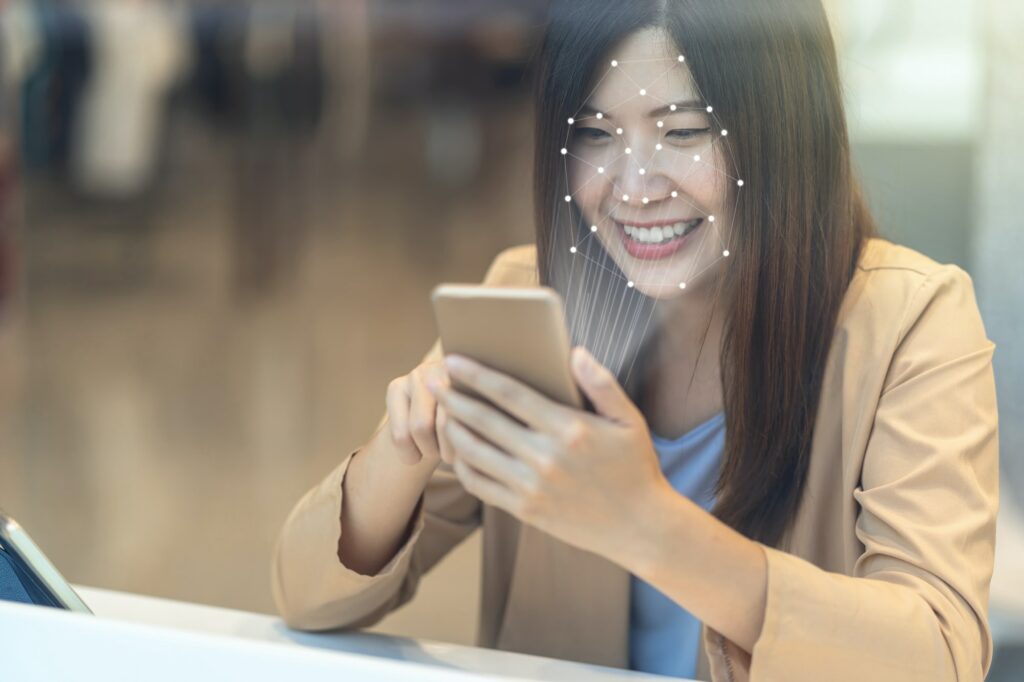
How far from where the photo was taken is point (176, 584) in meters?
1.44

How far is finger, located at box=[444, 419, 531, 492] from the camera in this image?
1.63 ft

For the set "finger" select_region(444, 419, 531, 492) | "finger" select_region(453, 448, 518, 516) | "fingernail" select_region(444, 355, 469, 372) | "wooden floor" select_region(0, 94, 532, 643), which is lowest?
"wooden floor" select_region(0, 94, 532, 643)

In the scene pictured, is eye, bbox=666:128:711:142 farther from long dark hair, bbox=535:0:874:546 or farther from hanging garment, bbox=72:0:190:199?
hanging garment, bbox=72:0:190:199

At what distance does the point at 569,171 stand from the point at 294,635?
1.10 ft

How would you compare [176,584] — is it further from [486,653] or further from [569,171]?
[569,171]

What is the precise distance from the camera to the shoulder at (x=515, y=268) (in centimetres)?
70

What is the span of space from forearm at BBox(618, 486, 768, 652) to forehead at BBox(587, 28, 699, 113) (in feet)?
0.64

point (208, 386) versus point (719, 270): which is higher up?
point (719, 270)

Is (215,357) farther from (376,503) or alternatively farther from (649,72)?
(649,72)

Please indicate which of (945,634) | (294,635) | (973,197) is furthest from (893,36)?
(294,635)

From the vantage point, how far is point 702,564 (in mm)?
555

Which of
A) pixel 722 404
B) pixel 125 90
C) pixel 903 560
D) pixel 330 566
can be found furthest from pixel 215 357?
pixel 903 560

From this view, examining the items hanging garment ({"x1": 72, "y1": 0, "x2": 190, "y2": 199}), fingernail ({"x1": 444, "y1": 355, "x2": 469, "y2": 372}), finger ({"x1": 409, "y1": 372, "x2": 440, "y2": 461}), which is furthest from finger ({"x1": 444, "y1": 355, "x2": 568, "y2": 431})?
hanging garment ({"x1": 72, "y1": 0, "x2": 190, "y2": 199})

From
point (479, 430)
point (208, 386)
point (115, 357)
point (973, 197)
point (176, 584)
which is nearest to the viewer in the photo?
point (479, 430)
